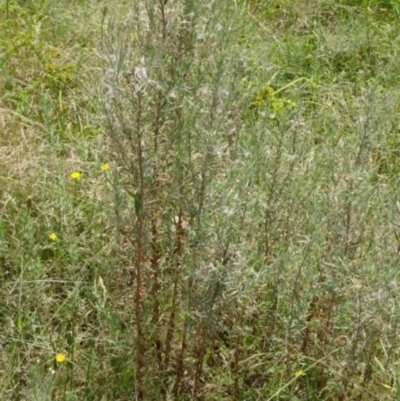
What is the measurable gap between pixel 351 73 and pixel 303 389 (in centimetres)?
203

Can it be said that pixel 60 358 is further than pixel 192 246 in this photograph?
Yes

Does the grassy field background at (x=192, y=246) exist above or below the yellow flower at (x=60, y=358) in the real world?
above

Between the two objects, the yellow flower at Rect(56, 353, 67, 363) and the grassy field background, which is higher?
the grassy field background

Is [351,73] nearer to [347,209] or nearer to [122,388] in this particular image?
[347,209]

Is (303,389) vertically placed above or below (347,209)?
below

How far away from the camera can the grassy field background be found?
7.22 feet

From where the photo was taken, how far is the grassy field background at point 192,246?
220cm

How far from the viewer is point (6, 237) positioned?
3014mm

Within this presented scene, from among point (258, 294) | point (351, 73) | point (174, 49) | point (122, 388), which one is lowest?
point (122, 388)

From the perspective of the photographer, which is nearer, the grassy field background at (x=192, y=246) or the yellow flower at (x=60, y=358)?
the grassy field background at (x=192, y=246)

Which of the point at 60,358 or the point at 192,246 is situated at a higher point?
the point at 192,246

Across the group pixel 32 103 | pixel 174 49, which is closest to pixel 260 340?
pixel 174 49

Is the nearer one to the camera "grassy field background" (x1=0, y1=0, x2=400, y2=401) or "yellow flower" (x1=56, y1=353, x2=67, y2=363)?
"grassy field background" (x1=0, y1=0, x2=400, y2=401)

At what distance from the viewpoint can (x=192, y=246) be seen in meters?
2.28
